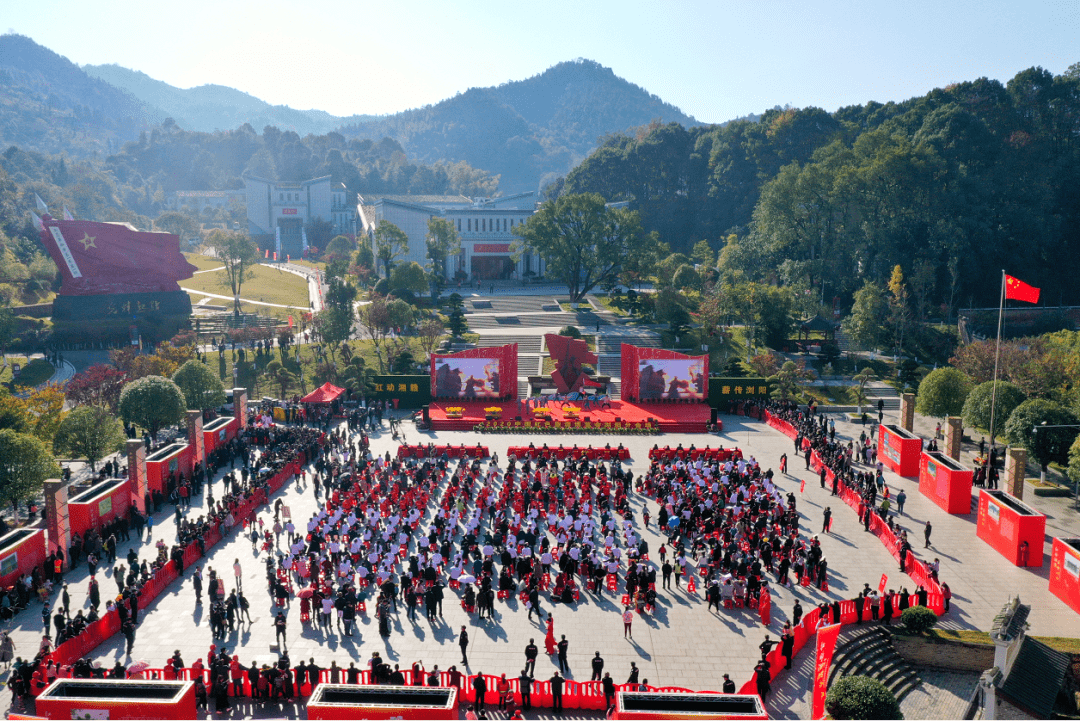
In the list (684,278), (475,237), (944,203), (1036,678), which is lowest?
(1036,678)

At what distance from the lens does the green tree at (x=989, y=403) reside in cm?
3300

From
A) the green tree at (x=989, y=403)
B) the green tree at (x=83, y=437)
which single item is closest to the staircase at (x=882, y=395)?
the green tree at (x=989, y=403)

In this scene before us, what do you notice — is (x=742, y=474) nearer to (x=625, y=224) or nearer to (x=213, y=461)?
(x=213, y=461)

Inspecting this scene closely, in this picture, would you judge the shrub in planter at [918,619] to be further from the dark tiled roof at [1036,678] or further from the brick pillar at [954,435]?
the brick pillar at [954,435]

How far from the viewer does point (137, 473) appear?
1032 inches

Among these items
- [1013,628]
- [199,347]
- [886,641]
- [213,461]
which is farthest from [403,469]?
[199,347]

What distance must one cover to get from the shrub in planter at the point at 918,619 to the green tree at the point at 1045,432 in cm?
1422

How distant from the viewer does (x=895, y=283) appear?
5431 cm

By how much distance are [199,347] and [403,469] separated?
28.8 m

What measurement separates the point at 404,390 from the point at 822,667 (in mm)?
30192

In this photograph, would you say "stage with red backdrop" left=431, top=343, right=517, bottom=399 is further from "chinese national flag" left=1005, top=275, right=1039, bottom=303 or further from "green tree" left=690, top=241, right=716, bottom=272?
"green tree" left=690, top=241, right=716, bottom=272

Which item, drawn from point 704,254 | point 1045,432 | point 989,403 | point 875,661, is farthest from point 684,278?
point 875,661

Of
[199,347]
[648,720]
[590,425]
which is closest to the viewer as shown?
[648,720]

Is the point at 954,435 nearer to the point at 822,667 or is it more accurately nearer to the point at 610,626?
the point at 610,626
